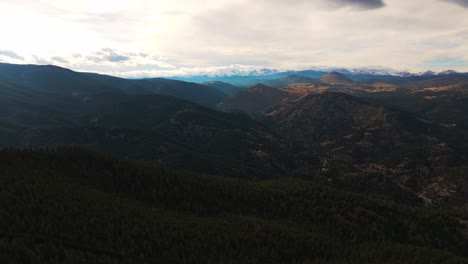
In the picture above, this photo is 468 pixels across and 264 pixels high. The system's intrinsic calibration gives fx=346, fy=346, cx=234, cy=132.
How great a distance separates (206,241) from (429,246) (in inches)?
3819

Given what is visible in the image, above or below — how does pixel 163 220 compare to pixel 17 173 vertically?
below

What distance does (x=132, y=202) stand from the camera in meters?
140

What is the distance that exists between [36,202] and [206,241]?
186 ft

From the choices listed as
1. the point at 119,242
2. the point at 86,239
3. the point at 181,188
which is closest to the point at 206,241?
the point at 119,242

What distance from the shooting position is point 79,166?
160 metres

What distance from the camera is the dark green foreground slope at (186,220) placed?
100062 millimetres

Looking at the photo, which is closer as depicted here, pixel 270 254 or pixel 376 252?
pixel 270 254

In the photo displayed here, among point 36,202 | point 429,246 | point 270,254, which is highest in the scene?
A: point 36,202

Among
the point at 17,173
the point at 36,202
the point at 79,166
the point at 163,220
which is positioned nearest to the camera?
the point at 36,202

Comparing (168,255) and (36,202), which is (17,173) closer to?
(36,202)

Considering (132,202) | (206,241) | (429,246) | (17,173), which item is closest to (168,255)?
(206,241)

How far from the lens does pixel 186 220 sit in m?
130

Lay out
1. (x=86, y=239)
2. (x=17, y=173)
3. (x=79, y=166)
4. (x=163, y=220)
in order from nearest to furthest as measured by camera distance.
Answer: (x=86, y=239) < (x=163, y=220) < (x=17, y=173) < (x=79, y=166)

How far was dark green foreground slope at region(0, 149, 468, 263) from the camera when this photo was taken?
100 metres
